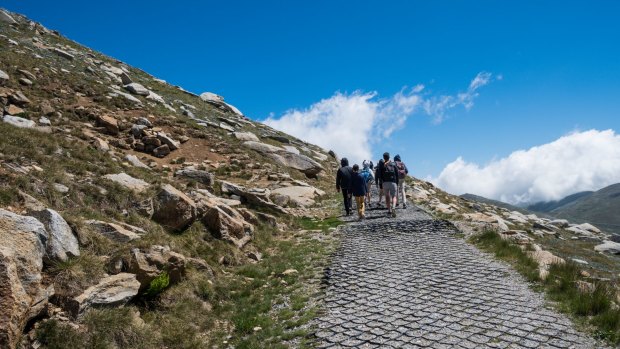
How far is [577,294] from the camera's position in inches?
348

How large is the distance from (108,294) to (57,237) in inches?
67.8

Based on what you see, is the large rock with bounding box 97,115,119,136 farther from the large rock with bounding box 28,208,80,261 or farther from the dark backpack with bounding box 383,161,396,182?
the large rock with bounding box 28,208,80,261

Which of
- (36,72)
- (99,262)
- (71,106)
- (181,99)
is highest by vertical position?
(181,99)

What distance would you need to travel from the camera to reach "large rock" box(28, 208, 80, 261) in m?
7.80

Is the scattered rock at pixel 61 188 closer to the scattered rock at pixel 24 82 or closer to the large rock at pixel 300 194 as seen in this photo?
the large rock at pixel 300 194

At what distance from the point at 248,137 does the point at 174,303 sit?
29.0 metres

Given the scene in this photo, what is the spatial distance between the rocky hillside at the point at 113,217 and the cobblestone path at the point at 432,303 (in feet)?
10.7

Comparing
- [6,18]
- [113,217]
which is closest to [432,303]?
[113,217]

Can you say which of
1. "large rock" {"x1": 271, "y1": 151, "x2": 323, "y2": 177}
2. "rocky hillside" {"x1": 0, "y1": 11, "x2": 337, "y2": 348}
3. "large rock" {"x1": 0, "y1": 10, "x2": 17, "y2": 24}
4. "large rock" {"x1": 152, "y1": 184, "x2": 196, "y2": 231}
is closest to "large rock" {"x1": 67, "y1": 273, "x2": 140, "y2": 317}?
"rocky hillside" {"x1": 0, "y1": 11, "x2": 337, "y2": 348}

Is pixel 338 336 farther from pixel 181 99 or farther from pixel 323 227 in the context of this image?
pixel 181 99

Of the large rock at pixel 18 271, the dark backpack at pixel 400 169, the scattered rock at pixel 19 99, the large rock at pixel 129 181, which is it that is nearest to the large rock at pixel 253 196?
the large rock at pixel 129 181

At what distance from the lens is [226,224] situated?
14031 mm

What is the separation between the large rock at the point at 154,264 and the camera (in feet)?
29.0

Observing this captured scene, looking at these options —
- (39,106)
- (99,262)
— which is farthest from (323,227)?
(39,106)
